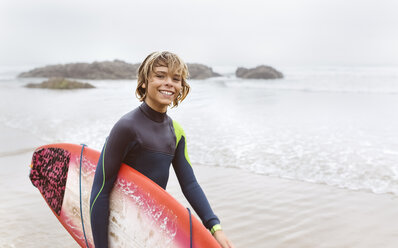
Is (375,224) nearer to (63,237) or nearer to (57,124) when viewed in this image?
(63,237)

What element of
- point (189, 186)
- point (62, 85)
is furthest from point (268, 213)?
point (62, 85)

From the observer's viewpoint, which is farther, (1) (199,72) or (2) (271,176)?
(1) (199,72)

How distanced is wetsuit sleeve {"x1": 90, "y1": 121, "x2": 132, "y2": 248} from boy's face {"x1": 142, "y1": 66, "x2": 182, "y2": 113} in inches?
9.2

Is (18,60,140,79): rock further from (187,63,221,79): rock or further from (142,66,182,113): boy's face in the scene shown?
(142,66,182,113): boy's face

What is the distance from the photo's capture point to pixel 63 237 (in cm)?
323

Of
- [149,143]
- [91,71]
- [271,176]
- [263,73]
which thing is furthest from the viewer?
[91,71]

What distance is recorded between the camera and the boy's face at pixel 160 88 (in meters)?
1.85

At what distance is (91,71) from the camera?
38.1 m

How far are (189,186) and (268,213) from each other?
207 centimetres

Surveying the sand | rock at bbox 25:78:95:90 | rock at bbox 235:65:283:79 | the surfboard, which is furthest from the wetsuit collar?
rock at bbox 235:65:283:79

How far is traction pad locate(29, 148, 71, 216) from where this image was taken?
8.82 feet

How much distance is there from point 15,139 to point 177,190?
4.79 metres

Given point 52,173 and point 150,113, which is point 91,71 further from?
point 150,113

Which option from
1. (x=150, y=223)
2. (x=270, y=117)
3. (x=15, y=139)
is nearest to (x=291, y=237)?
(x=150, y=223)
